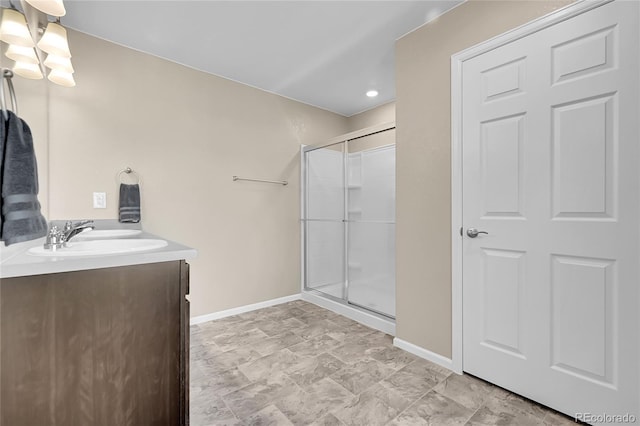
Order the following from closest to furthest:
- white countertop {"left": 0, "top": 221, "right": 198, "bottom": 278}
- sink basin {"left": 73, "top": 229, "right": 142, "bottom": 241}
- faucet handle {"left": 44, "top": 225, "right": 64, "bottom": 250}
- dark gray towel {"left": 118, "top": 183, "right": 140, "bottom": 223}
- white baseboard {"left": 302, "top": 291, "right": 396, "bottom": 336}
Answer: white countertop {"left": 0, "top": 221, "right": 198, "bottom": 278} → faucet handle {"left": 44, "top": 225, "right": 64, "bottom": 250} → sink basin {"left": 73, "top": 229, "right": 142, "bottom": 241} → dark gray towel {"left": 118, "top": 183, "right": 140, "bottom": 223} → white baseboard {"left": 302, "top": 291, "right": 396, "bottom": 336}

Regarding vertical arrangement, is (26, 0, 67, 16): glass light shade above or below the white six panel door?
above

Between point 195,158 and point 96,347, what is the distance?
203 cm

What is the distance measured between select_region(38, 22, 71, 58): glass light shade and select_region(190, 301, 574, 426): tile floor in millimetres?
2115

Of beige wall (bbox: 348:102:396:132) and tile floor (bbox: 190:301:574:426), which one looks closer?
tile floor (bbox: 190:301:574:426)

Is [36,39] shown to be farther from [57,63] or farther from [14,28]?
[14,28]

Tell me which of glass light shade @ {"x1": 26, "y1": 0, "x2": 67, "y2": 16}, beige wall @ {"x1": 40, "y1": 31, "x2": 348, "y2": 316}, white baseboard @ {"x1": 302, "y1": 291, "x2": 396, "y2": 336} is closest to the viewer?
glass light shade @ {"x1": 26, "y1": 0, "x2": 67, "y2": 16}

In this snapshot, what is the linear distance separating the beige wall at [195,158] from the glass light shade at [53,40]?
1.71ft

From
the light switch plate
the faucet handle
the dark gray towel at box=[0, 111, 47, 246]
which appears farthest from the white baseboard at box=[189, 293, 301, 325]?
the dark gray towel at box=[0, 111, 47, 246]

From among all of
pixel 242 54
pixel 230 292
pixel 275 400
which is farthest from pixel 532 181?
pixel 230 292

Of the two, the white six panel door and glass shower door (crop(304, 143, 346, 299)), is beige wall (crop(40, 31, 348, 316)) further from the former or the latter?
the white six panel door

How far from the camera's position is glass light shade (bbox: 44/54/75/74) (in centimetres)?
169

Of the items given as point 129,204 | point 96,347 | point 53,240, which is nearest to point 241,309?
point 129,204

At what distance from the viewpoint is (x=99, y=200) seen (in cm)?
218

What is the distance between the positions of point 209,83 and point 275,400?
2726mm
